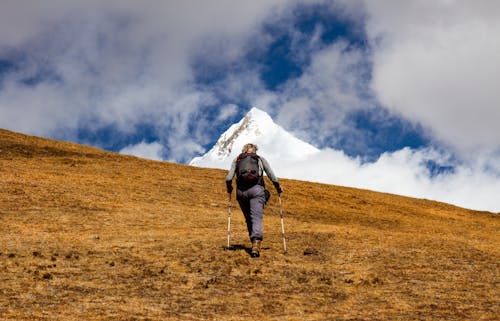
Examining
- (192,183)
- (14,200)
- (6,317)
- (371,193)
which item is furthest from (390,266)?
(371,193)

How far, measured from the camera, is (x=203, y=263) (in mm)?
11891

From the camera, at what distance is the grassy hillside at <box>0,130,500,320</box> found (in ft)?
28.3

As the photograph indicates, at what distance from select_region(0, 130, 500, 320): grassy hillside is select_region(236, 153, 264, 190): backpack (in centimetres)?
181

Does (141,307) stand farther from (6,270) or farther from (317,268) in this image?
(317,268)

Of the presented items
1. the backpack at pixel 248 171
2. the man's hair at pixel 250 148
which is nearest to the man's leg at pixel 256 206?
the backpack at pixel 248 171

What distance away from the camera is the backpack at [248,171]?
13.4 m

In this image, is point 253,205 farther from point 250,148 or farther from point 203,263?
point 203,263

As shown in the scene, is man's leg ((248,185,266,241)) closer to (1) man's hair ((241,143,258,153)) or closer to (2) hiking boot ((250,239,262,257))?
(2) hiking boot ((250,239,262,257))

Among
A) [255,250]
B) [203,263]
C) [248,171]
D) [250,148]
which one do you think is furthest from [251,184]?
[203,263]

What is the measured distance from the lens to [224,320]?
7.92 metres

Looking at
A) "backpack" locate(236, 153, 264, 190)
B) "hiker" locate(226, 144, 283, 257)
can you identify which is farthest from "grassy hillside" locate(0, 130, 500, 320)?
"backpack" locate(236, 153, 264, 190)

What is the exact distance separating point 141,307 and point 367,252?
24.2ft

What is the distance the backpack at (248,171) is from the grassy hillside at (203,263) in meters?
1.81

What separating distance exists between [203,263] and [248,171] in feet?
9.17
